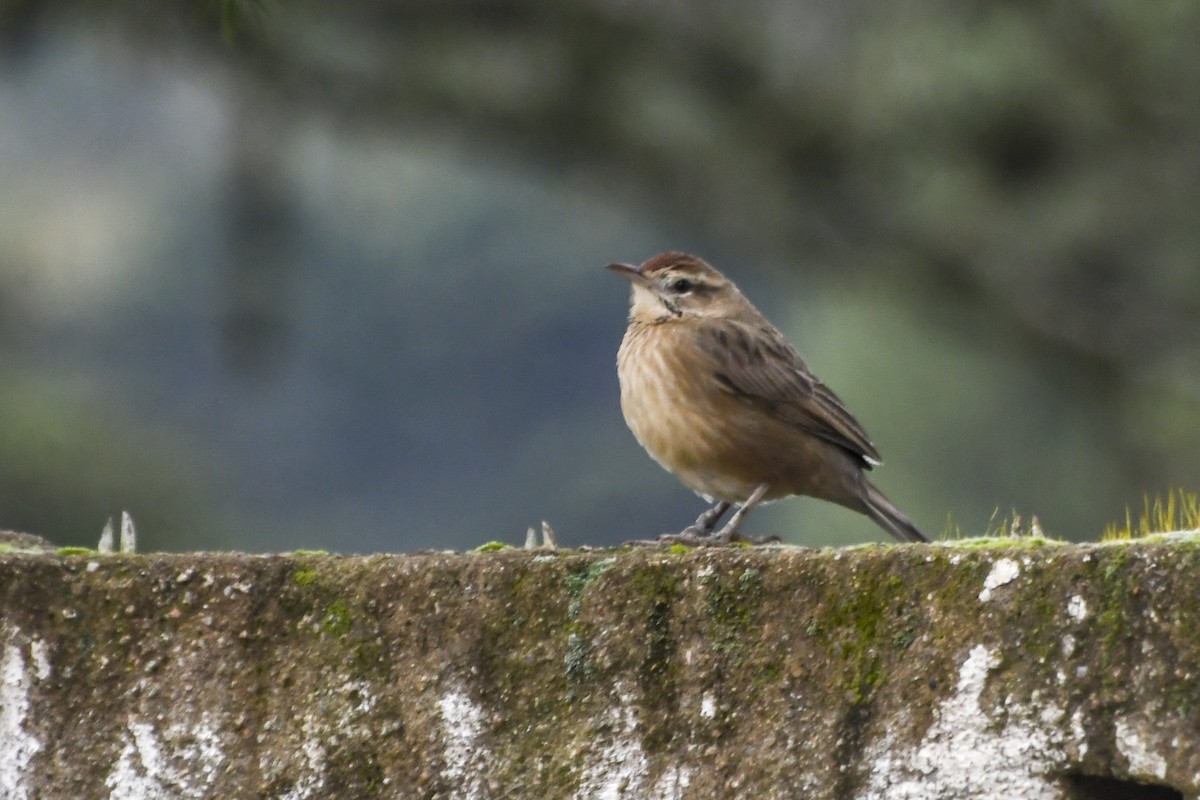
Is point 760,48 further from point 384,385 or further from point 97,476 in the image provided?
point 384,385

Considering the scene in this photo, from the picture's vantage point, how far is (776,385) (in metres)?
6.45

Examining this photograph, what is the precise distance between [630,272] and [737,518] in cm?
173

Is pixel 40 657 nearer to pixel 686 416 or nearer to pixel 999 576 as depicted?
pixel 999 576

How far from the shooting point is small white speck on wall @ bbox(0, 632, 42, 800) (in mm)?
3234

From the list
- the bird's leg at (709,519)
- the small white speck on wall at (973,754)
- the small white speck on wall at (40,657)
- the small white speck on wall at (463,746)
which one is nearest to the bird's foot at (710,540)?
the bird's leg at (709,519)

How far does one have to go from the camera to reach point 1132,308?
465 inches

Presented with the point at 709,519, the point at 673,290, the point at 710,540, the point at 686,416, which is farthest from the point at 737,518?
the point at 673,290

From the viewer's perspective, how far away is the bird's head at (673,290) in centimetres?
690

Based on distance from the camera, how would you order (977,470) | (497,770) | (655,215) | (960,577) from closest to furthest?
(960,577) < (497,770) < (655,215) < (977,470)

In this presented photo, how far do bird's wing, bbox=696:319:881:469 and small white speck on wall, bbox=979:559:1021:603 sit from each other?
11.3ft

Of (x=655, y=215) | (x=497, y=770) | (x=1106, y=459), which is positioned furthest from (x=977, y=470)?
(x=497, y=770)

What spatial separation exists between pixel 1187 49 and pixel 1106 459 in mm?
4363

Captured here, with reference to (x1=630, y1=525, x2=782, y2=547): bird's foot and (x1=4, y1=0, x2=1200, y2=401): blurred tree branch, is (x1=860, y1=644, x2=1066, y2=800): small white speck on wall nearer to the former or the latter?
(x1=630, y1=525, x2=782, y2=547): bird's foot

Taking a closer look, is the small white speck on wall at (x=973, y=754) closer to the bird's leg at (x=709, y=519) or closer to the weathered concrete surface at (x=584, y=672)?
the weathered concrete surface at (x=584, y=672)
